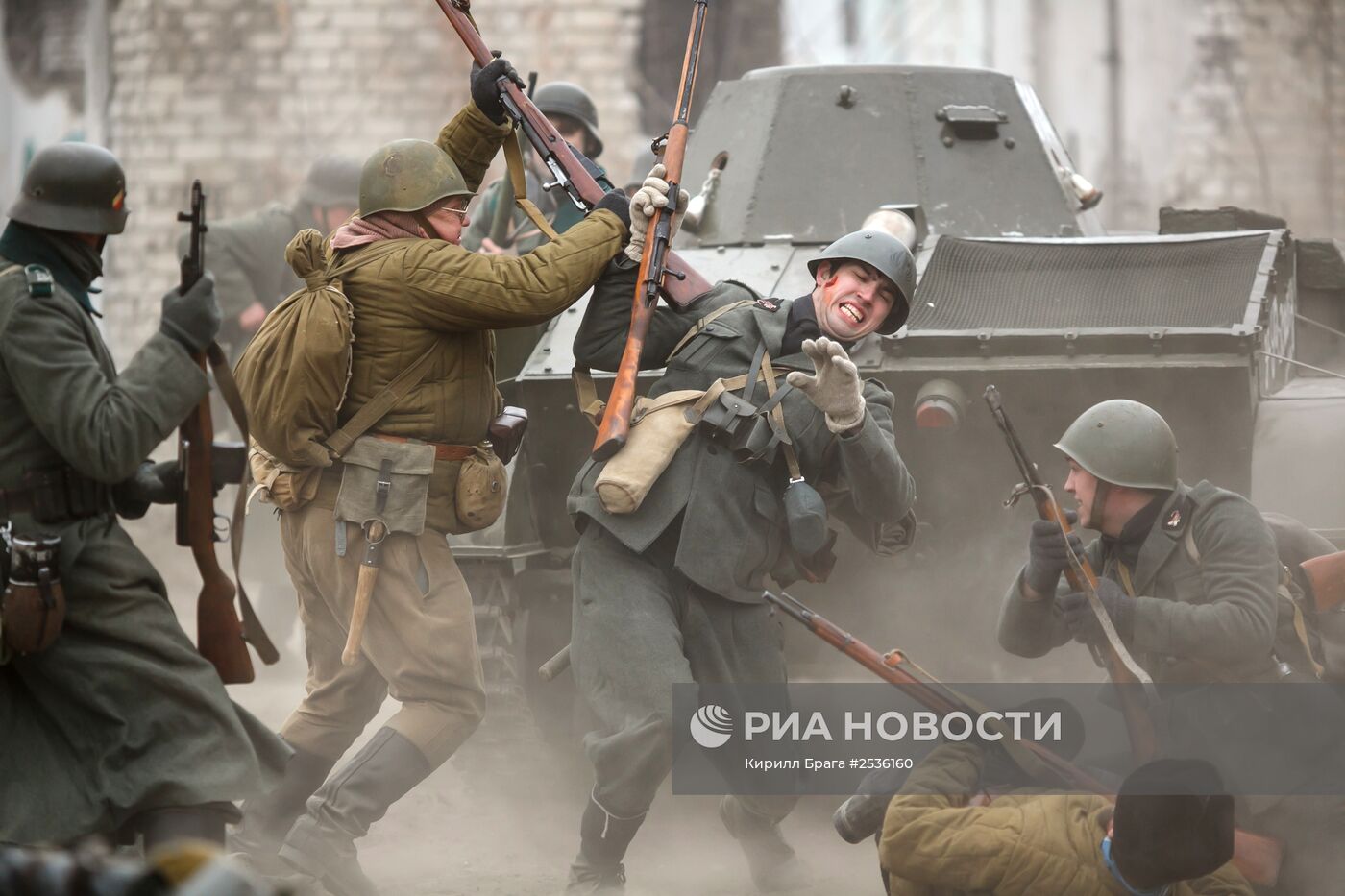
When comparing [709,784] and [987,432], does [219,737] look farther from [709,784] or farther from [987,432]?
[987,432]

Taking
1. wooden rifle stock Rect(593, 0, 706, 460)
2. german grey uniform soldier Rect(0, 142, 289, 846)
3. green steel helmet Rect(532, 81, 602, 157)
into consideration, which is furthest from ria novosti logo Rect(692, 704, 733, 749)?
green steel helmet Rect(532, 81, 602, 157)

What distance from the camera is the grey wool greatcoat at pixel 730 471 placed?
200 inches

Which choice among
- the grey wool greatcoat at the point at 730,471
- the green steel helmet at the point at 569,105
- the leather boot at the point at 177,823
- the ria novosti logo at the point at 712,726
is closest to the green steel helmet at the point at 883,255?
the grey wool greatcoat at the point at 730,471

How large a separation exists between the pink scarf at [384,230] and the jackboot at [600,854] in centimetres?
153

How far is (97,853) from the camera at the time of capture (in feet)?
6.79

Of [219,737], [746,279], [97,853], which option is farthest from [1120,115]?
[97,853]

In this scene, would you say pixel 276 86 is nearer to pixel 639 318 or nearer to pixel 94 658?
pixel 639 318

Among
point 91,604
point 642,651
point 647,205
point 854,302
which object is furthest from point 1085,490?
point 91,604

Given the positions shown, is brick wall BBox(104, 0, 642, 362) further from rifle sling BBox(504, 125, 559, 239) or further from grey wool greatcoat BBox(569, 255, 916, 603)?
grey wool greatcoat BBox(569, 255, 916, 603)

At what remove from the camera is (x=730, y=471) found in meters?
5.15

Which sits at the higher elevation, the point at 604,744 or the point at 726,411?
the point at 726,411

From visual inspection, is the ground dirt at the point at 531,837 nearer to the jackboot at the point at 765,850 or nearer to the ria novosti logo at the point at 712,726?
the jackboot at the point at 765,850

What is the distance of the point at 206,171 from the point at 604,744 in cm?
1306

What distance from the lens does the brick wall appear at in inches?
678
